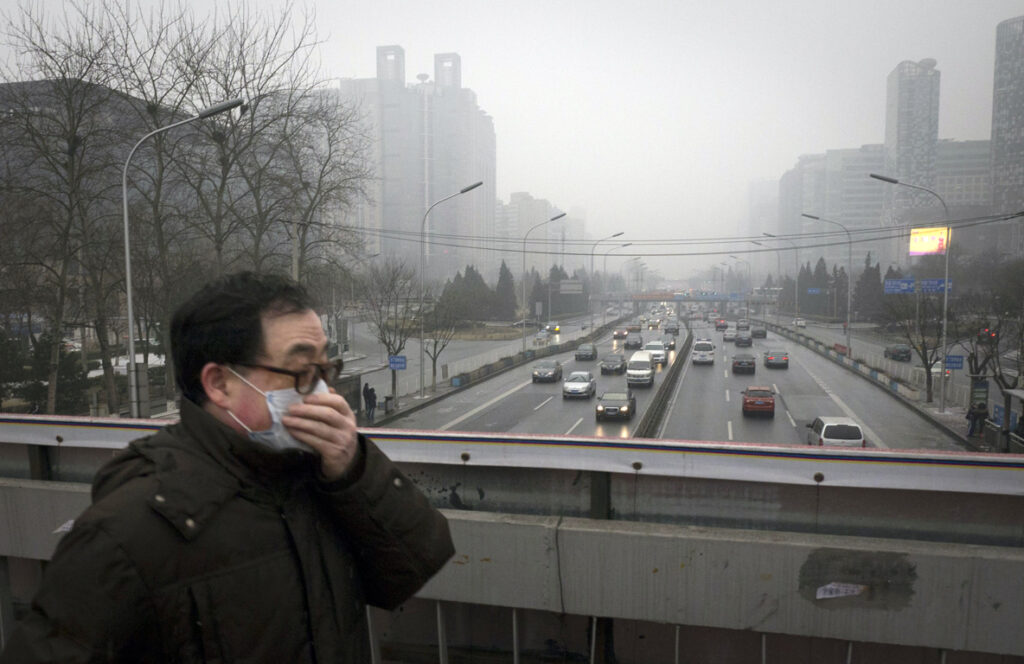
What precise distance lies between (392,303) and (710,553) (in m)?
22.6

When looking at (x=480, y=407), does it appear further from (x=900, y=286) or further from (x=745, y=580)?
(x=745, y=580)

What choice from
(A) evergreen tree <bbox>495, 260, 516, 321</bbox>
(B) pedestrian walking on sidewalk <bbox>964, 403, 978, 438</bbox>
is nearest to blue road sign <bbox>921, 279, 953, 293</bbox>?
(B) pedestrian walking on sidewalk <bbox>964, 403, 978, 438</bbox>

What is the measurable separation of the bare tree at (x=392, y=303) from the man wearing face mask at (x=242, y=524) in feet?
72.2

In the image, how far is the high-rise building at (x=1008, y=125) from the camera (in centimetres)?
3106

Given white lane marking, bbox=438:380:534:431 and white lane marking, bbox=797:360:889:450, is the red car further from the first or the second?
white lane marking, bbox=438:380:534:431

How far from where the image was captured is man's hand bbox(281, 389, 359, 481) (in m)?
1.28

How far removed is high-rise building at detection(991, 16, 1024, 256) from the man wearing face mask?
37.0m

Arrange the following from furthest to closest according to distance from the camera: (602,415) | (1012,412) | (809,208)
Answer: (809,208), (602,415), (1012,412)

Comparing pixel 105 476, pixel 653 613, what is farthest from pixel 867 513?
pixel 105 476

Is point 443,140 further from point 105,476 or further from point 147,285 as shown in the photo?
point 105,476

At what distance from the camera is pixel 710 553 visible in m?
3.13

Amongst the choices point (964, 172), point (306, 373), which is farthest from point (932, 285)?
point (306, 373)

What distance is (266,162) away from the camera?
69.3 ft

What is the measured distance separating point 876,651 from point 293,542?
3166 millimetres
